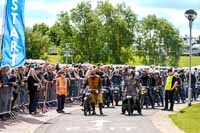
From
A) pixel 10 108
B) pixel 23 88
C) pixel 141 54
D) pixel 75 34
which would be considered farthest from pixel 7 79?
pixel 141 54

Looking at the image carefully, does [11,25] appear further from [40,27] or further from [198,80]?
[40,27]

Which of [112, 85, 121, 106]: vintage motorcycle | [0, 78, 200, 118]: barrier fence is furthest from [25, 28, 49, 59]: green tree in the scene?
[112, 85, 121, 106]: vintage motorcycle

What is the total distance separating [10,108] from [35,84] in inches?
96.8

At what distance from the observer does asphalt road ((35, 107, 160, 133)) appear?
20.2 m

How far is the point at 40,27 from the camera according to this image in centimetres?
14638

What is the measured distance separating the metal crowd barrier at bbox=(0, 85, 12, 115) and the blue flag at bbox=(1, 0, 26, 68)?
185 cm

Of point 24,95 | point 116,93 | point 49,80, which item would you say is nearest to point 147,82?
point 116,93

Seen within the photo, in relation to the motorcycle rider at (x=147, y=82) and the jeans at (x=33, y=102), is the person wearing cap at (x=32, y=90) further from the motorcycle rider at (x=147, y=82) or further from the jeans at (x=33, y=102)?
the motorcycle rider at (x=147, y=82)

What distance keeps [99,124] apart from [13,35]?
4307 mm

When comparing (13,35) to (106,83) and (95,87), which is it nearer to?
(95,87)

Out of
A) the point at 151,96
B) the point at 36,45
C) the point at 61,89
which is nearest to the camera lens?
the point at 61,89

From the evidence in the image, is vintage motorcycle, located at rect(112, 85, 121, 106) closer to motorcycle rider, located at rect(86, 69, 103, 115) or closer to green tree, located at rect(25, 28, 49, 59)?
motorcycle rider, located at rect(86, 69, 103, 115)

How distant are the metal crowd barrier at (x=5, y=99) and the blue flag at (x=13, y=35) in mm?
1851

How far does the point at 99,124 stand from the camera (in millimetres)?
22062
